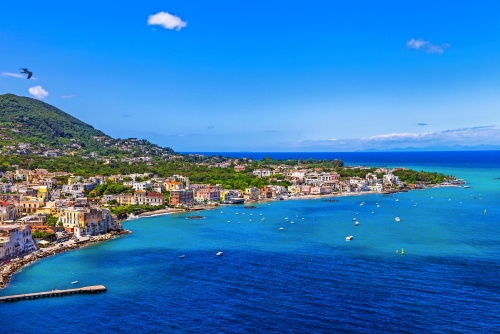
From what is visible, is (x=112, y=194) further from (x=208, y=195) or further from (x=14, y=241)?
(x=14, y=241)

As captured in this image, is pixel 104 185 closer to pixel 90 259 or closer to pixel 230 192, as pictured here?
pixel 230 192

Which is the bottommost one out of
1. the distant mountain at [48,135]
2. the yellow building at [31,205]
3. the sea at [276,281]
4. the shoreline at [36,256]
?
the sea at [276,281]

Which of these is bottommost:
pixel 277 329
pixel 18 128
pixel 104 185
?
pixel 277 329

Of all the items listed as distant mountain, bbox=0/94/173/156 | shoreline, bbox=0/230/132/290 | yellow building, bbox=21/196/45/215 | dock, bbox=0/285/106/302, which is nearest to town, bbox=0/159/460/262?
yellow building, bbox=21/196/45/215

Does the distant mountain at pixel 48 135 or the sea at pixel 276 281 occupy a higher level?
→ the distant mountain at pixel 48 135

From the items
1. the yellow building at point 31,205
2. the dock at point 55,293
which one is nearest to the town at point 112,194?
the yellow building at point 31,205

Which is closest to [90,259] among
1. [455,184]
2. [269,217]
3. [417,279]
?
[417,279]

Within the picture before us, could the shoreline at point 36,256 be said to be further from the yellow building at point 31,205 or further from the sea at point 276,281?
the yellow building at point 31,205

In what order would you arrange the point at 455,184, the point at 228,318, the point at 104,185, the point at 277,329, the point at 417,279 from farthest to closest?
the point at 455,184, the point at 104,185, the point at 417,279, the point at 228,318, the point at 277,329
